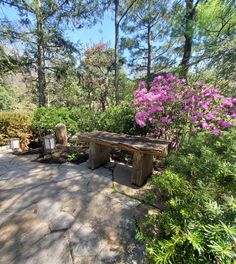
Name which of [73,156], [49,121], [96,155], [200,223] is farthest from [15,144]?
[200,223]

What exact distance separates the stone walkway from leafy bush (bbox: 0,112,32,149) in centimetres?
169

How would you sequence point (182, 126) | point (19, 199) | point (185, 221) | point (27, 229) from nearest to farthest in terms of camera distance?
1. point (185, 221)
2. point (27, 229)
3. point (19, 199)
4. point (182, 126)

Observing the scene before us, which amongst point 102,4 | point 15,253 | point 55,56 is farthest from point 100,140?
point 102,4

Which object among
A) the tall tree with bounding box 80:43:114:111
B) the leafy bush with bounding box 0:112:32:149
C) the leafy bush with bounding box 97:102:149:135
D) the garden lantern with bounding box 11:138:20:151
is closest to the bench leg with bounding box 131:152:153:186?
the leafy bush with bounding box 97:102:149:135

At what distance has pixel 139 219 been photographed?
181 centimetres

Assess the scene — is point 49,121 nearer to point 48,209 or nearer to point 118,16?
point 48,209

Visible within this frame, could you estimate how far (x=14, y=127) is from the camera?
4.25 m

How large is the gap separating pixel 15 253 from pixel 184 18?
27.3 ft

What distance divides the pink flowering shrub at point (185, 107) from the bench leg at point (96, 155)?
0.92m

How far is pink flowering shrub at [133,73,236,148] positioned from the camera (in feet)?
9.03

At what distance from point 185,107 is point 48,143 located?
2931mm

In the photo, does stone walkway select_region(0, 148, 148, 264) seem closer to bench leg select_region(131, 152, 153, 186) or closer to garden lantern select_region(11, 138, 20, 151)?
bench leg select_region(131, 152, 153, 186)

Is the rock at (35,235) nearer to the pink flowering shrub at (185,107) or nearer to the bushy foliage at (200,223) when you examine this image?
the bushy foliage at (200,223)

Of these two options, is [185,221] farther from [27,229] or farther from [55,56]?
[55,56]
